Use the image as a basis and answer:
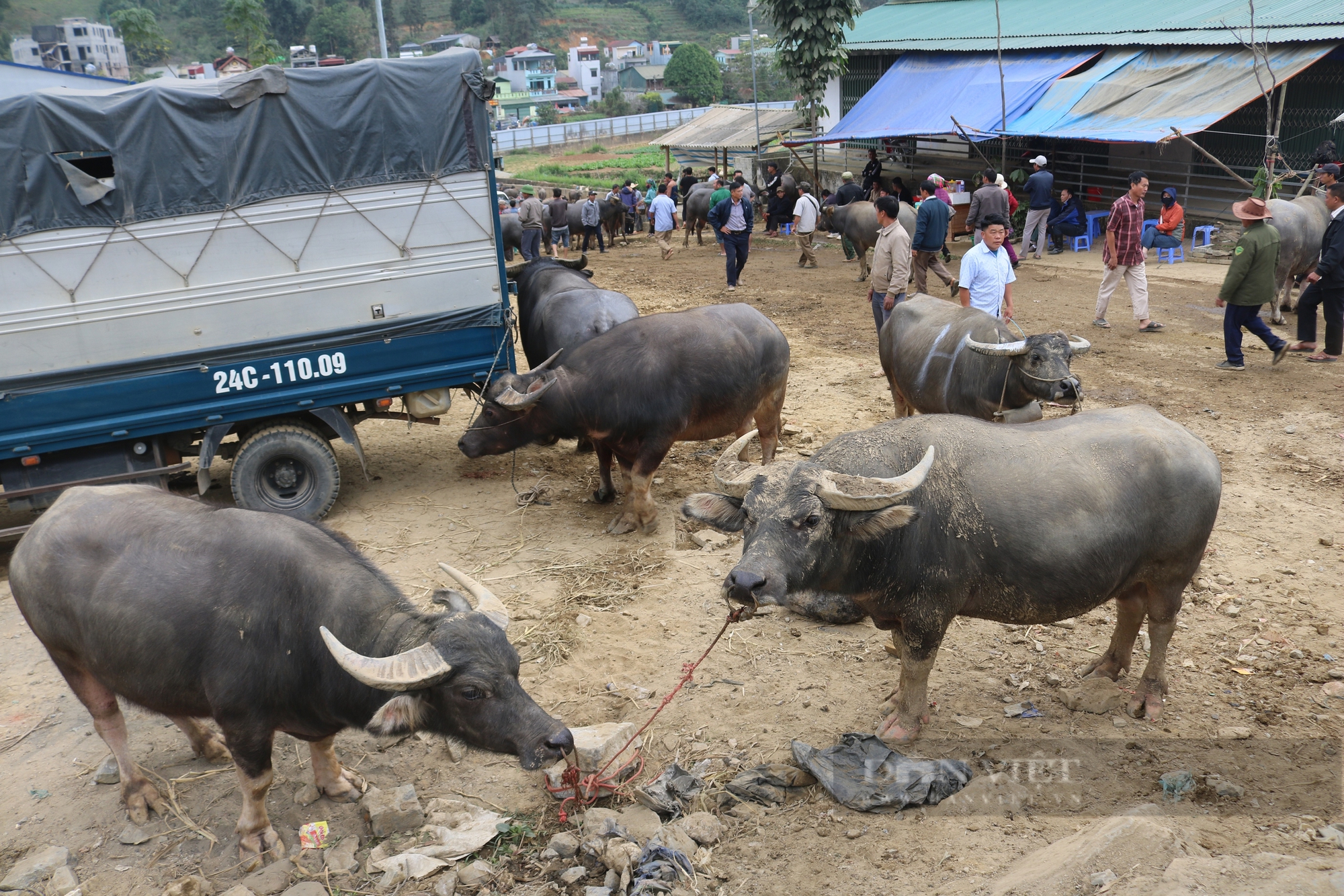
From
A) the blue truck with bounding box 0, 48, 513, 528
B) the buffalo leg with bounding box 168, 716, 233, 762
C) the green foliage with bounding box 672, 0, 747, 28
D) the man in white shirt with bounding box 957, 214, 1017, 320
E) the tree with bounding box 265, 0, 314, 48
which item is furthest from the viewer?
the green foliage with bounding box 672, 0, 747, 28

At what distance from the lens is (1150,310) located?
39.7 feet

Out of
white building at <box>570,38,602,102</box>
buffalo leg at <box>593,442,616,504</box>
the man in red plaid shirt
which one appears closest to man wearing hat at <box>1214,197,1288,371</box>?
the man in red plaid shirt

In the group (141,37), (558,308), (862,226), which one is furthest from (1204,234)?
(141,37)

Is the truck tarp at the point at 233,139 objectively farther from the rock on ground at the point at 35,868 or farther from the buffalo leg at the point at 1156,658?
the buffalo leg at the point at 1156,658

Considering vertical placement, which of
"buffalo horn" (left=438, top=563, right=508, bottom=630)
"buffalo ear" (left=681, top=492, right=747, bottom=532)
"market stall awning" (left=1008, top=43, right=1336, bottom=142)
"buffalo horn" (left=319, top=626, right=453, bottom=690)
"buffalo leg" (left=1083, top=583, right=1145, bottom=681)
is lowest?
"buffalo leg" (left=1083, top=583, right=1145, bottom=681)

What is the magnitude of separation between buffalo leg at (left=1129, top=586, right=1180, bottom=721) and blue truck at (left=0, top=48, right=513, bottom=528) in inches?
203

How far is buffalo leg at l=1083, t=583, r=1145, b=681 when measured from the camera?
451 centimetres

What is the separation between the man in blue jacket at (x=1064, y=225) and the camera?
53.2 feet

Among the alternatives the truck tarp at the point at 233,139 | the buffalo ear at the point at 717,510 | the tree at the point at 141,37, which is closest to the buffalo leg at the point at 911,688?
the buffalo ear at the point at 717,510

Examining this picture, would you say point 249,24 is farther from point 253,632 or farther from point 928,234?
point 253,632

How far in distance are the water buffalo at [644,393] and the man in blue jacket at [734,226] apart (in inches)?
293

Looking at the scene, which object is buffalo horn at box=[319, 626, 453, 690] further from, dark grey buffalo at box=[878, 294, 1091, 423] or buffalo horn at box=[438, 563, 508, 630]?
dark grey buffalo at box=[878, 294, 1091, 423]

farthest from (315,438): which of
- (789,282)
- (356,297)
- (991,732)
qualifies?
(789,282)

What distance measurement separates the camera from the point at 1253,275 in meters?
9.13
